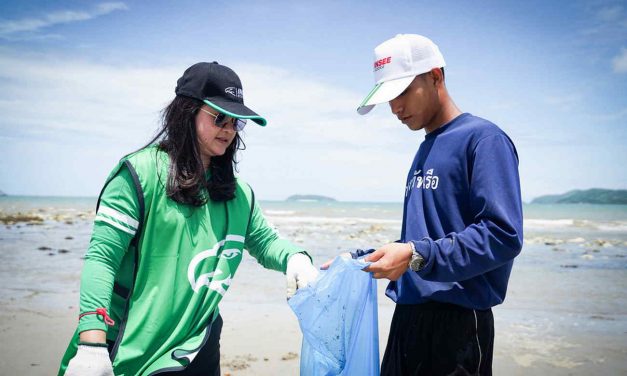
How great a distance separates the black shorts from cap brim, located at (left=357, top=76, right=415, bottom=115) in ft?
2.91

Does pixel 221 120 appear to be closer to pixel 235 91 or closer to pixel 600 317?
pixel 235 91

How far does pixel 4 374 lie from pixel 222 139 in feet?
11.9

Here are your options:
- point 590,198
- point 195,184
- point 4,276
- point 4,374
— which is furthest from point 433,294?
point 590,198

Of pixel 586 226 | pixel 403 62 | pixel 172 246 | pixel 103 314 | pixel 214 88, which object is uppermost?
pixel 403 62

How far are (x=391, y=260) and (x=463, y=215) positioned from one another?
36 cm

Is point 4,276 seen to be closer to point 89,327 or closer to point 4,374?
point 4,374

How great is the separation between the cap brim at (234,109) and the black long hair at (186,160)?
8 centimetres

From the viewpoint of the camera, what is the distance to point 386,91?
2031 millimetres

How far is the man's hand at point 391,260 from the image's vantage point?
1745 millimetres

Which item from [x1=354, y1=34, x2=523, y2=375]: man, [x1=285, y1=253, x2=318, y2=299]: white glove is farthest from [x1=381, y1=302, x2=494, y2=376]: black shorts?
[x1=285, y1=253, x2=318, y2=299]: white glove

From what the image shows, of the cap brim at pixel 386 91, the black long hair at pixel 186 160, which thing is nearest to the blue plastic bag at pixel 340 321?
the black long hair at pixel 186 160

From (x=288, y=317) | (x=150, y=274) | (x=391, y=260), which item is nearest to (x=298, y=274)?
(x=391, y=260)

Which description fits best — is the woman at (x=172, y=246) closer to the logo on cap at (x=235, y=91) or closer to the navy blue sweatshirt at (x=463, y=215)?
the logo on cap at (x=235, y=91)

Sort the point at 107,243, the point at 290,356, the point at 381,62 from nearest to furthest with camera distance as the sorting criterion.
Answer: the point at 107,243 < the point at 381,62 < the point at 290,356
